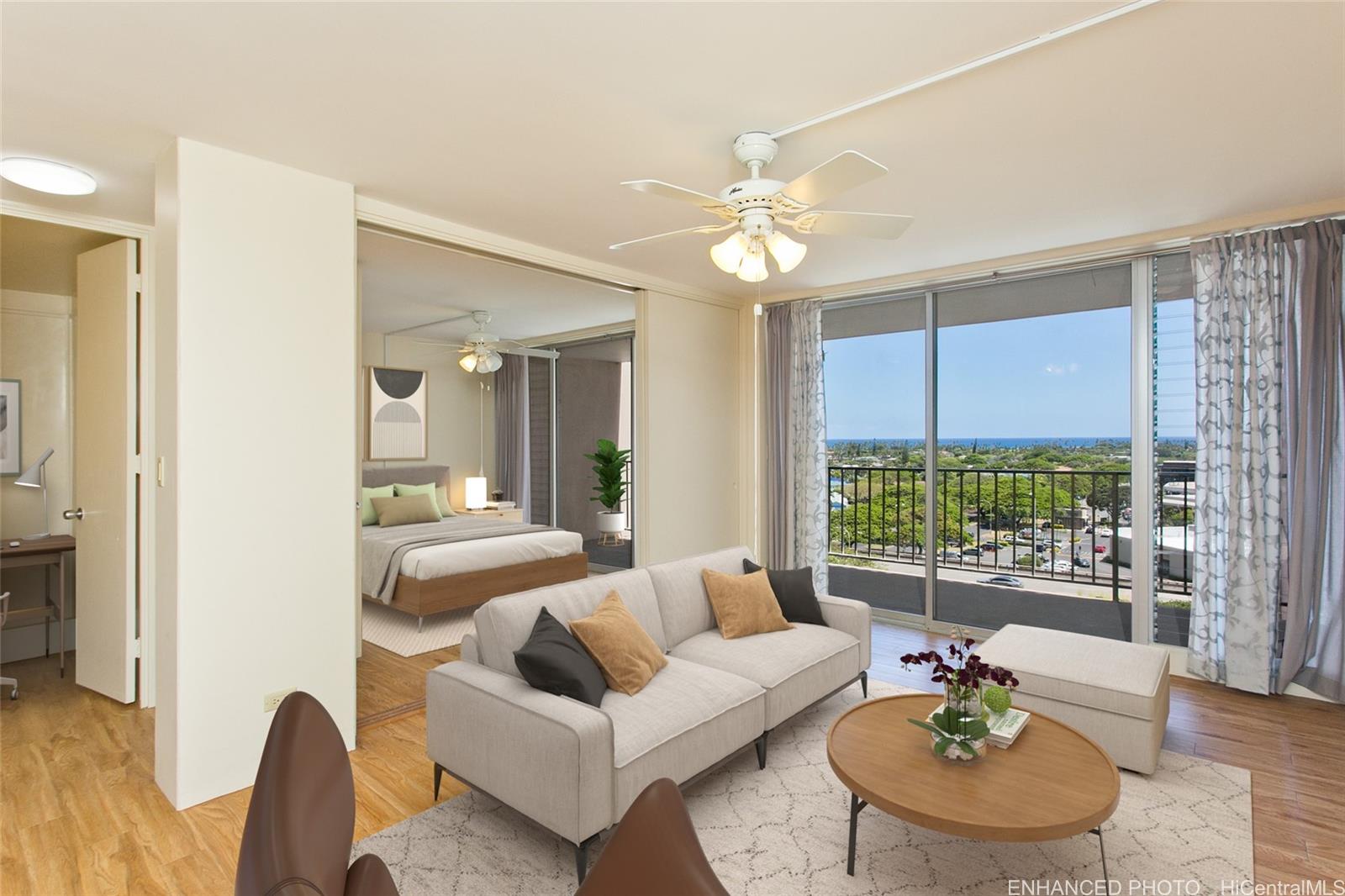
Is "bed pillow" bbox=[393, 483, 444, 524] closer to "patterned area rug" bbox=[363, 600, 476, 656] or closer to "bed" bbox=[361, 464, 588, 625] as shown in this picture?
"bed" bbox=[361, 464, 588, 625]

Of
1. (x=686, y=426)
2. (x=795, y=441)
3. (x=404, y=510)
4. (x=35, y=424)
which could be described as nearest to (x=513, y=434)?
(x=404, y=510)

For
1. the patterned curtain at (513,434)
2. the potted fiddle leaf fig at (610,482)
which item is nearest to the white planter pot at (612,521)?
the potted fiddle leaf fig at (610,482)

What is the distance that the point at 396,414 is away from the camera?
675 centimetres

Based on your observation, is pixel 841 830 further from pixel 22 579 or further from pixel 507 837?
pixel 22 579

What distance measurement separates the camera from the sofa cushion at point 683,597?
3.38 meters

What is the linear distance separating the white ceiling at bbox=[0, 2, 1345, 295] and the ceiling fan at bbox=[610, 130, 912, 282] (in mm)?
154

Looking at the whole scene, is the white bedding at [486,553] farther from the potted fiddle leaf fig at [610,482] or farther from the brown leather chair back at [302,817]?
the brown leather chair back at [302,817]

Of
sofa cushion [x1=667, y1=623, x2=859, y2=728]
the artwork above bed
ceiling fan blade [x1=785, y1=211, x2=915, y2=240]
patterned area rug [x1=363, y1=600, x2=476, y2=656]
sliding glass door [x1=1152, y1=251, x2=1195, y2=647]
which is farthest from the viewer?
the artwork above bed

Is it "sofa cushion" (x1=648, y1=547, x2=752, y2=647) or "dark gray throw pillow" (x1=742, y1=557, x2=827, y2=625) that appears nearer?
"sofa cushion" (x1=648, y1=547, x2=752, y2=647)

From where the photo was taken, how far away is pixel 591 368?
7273mm

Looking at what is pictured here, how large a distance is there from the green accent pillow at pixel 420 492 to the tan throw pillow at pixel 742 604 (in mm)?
3774

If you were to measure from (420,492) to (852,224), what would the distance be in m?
5.22

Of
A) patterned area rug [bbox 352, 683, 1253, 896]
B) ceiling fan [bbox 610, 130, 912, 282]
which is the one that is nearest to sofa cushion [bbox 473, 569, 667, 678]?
patterned area rug [bbox 352, 683, 1253, 896]

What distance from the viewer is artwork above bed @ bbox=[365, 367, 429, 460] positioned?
6.55 meters
